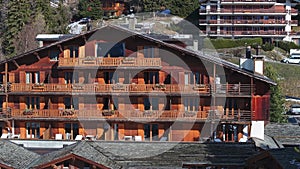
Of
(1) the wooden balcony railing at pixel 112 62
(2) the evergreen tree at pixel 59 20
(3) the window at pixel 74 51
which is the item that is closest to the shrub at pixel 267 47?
(2) the evergreen tree at pixel 59 20

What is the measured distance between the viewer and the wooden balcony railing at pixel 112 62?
123 ft

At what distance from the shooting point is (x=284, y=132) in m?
37.7

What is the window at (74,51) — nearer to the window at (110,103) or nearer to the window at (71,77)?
the window at (71,77)

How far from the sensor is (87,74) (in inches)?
1501

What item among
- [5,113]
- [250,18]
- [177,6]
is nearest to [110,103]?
[5,113]

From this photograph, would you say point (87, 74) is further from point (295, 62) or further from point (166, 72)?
point (295, 62)

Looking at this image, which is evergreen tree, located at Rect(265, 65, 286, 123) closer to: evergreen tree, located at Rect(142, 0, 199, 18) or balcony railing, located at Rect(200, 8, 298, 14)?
balcony railing, located at Rect(200, 8, 298, 14)

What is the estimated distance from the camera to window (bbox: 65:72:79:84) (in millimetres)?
38312

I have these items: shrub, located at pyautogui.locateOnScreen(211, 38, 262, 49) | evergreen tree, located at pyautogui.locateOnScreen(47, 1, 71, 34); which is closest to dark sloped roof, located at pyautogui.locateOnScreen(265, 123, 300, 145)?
Result: shrub, located at pyautogui.locateOnScreen(211, 38, 262, 49)

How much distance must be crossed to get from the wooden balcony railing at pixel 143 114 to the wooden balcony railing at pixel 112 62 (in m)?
2.58

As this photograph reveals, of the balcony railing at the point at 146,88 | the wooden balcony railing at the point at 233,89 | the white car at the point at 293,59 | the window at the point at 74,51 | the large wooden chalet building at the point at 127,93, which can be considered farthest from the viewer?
the white car at the point at 293,59

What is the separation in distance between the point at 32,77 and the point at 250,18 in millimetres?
43634

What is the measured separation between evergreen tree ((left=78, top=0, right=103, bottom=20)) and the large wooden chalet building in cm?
5075

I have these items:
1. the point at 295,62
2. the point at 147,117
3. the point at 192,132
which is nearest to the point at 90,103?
the point at 147,117
